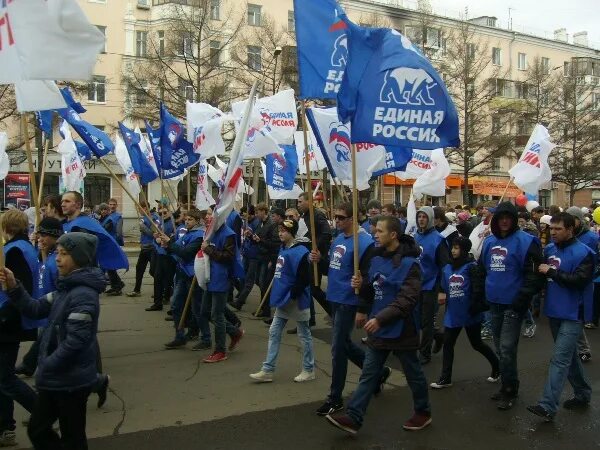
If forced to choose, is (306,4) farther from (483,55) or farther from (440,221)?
(483,55)

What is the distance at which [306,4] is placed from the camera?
21.0 ft

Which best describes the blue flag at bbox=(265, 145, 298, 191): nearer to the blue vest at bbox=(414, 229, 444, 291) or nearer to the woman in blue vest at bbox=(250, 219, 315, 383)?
the blue vest at bbox=(414, 229, 444, 291)

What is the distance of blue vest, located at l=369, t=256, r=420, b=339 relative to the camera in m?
4.98

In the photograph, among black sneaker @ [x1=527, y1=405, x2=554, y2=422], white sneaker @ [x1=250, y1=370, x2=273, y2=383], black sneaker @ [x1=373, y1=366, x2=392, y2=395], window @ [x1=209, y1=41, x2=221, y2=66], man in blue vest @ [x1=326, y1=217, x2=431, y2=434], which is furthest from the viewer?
window @ [x1=209, y1=41, x2=221, y2=66]

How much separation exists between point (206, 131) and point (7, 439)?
5.99 m

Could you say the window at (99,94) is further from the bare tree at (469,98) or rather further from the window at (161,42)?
the bare tree at (469,98)

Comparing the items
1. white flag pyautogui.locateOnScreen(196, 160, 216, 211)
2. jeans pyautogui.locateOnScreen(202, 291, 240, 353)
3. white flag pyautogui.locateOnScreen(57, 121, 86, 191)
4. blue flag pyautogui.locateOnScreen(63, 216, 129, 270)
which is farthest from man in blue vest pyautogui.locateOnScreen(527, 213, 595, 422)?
white flag pyautogui.locateOnScreen(57, 121, 86, 191)

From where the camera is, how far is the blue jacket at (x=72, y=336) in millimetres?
3654

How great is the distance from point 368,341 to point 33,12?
134 inches

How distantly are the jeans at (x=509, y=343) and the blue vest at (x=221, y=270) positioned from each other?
2974 millimetres

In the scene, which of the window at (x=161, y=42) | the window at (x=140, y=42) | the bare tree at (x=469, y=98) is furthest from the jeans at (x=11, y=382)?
the window at (x=140, y=42)

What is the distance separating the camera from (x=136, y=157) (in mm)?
10266

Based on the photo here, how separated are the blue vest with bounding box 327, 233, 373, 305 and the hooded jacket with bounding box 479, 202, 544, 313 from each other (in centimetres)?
120

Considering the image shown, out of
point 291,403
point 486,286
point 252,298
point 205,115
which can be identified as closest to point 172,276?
point 252,298
